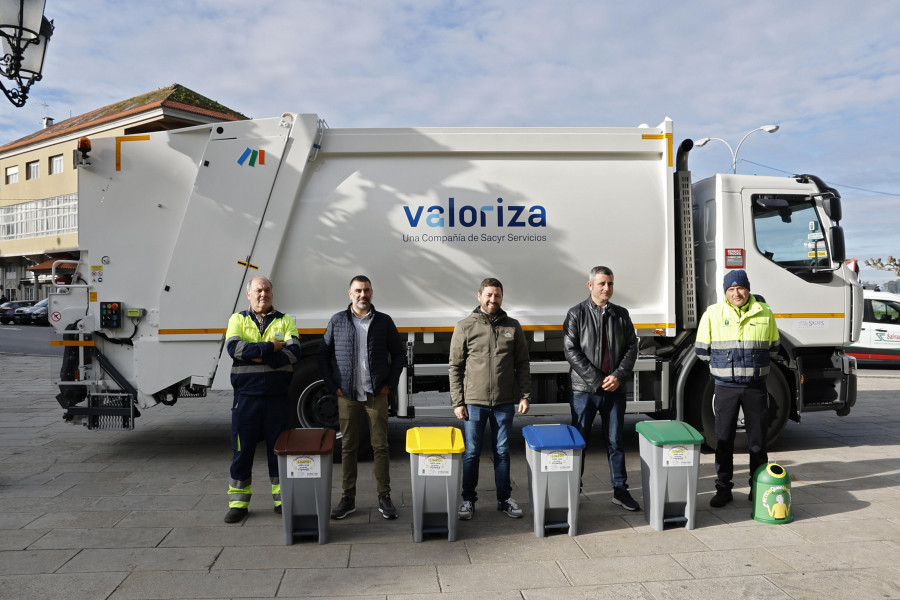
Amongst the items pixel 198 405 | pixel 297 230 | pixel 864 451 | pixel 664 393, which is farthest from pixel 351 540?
pixel 198 405

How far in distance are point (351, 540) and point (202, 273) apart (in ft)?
9.82

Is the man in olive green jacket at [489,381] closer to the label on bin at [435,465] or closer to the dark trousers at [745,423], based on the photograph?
the label on bin at [435,465]

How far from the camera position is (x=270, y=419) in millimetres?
4582

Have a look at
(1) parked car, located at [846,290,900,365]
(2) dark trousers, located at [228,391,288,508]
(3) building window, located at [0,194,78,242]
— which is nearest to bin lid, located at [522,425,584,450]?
(2) dark trousers, located at [228,391,288,508]

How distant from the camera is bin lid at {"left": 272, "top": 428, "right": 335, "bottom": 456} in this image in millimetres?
4082

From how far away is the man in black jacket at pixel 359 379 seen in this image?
15.0 ft

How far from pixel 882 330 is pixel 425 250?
39.6 ft

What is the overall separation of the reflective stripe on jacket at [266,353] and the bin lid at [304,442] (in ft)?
1.34

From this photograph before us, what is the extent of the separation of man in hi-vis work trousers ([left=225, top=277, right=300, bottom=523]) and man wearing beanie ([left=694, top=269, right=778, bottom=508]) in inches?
125

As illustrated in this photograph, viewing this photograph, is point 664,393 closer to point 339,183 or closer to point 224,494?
point 339,183

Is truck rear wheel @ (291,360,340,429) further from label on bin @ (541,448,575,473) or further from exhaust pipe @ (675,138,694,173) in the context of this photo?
exhaust pipe @ (675,138,694,173)

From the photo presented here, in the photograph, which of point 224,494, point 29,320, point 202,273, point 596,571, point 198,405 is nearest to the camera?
point 596,571


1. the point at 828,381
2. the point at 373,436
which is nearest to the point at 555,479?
the point at 373,436

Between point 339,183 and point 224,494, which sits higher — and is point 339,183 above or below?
above
